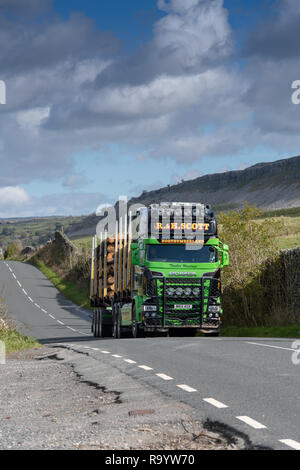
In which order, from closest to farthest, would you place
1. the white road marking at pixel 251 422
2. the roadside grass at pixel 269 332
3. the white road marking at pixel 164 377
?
the white road marking at pixel 251 422 < the white road marking at pixel 164 377 < the roadside grass at pixel 269 332

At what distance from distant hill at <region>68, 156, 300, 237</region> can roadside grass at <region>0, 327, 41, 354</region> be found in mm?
113345

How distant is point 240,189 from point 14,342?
497ft

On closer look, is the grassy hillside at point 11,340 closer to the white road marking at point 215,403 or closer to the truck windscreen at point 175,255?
the truck windscreen at point 175,255

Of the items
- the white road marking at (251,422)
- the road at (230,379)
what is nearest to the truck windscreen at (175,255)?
the road at (230,379)

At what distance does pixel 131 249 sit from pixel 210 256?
2.93 m

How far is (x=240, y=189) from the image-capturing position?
172625 millimetres

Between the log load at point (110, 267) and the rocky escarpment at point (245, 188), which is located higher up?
the rocky escarpment at point (245, 188)

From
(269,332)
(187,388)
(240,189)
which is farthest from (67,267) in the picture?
(240,189)

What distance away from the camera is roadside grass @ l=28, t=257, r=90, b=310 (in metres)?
67.1

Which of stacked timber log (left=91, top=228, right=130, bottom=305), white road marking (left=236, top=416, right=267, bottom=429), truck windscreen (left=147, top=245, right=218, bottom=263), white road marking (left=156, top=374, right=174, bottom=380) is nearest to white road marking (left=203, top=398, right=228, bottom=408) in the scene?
white road marking (left=236, top=416, right=267, bottom=429)

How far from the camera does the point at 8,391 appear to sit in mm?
12312

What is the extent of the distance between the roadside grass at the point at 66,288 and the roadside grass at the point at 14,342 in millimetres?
37785

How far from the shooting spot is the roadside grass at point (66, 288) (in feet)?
220
